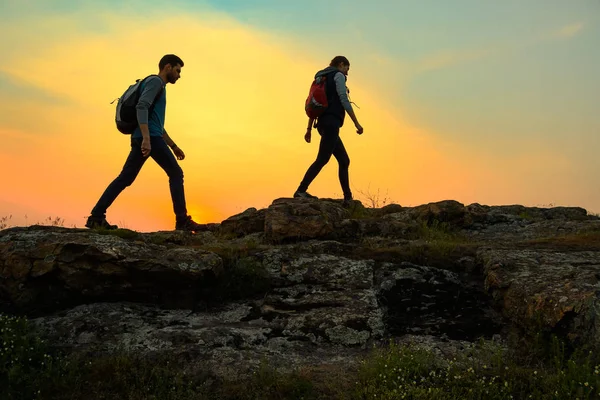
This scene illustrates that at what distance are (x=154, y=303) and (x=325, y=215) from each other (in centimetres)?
401

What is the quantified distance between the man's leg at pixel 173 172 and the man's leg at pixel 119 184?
293 millimetres

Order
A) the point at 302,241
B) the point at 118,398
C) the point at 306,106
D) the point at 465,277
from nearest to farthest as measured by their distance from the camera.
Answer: the point at 118,398, the point at 465,277, the point at 302,241, the point at 306,106

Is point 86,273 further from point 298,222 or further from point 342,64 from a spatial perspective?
point 342,64

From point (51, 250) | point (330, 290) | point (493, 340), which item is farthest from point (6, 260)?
point (493, 340)

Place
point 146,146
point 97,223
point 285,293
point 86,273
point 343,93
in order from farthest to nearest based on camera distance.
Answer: point 343,93, point 97,223, point 146,146, point 285,293, point 86,273

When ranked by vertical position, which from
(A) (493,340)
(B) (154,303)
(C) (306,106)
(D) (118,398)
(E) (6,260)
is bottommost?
(D) (118,398)

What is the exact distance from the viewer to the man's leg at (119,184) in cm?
987

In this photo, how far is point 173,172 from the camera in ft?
33.8

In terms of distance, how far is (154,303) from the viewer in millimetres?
7824

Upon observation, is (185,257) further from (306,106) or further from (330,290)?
(306,106)

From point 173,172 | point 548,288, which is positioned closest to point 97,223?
point 173,172

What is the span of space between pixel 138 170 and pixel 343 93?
4999 mm

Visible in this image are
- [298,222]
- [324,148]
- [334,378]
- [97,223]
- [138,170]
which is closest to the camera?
[334,378]

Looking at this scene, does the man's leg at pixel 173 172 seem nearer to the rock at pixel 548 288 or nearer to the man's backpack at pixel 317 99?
the man's backpack at pixel 317 99
